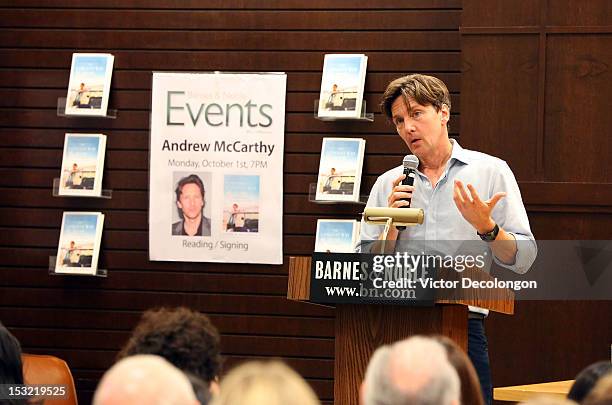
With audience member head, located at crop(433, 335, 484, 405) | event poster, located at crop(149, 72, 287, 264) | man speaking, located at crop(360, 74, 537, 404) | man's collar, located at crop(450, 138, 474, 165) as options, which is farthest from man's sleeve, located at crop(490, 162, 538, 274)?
event poster, located at crop(149, 72, 287, 264)

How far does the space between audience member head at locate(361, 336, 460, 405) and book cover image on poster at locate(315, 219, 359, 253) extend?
4038mm

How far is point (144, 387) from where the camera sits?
6.42 feet

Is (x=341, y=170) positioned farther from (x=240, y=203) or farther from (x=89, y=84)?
(x=89, y=84)

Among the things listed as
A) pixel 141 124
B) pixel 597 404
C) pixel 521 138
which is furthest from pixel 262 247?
pixel 597 404

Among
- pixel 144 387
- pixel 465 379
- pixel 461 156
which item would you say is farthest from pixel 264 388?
pixel 461 156

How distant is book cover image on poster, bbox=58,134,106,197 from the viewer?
21.7 ft

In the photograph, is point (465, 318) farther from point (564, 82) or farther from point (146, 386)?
point (564, 82)

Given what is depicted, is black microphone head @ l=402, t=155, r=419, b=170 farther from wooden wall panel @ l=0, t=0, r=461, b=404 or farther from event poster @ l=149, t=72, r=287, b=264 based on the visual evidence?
event poster @ l=149, t=72, r=287, b=264

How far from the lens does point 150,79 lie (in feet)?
21.9

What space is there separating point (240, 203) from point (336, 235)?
658mm

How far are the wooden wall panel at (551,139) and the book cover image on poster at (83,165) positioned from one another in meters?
2.22

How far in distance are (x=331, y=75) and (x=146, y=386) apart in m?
4.54

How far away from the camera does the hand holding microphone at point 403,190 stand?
3979 millimetres

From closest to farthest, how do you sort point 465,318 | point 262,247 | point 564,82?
point 465,318 < point 564,82 < point 262,247
